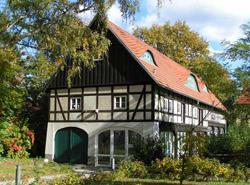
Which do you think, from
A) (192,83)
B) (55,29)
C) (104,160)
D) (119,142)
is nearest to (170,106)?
(119,142)

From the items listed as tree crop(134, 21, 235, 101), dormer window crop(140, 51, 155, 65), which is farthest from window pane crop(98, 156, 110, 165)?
tree crop(134, 21, 235, 101)

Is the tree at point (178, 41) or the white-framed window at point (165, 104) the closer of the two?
the white-framed window at point (165, 104)

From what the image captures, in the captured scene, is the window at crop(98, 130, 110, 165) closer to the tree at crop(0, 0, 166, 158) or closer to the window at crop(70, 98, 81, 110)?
the window at crop(70, 98, 81, 110)

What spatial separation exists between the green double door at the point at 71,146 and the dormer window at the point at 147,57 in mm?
6056

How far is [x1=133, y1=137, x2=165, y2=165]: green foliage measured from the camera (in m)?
22.0

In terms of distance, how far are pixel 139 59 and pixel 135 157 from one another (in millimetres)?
7411

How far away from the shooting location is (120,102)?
28.0m

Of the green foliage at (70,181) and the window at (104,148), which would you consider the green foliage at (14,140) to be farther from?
the green foliage at (70,181)

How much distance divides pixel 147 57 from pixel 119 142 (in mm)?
6031

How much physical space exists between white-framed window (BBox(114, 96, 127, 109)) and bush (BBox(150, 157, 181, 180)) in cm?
924

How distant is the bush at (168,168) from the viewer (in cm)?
1795

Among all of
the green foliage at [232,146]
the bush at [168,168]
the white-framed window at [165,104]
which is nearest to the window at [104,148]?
the white-framed window at [165,104]

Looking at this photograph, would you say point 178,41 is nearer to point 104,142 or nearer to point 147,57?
point 147,57

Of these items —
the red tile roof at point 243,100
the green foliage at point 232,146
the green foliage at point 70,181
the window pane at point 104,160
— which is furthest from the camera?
the window pane at point 104,160
